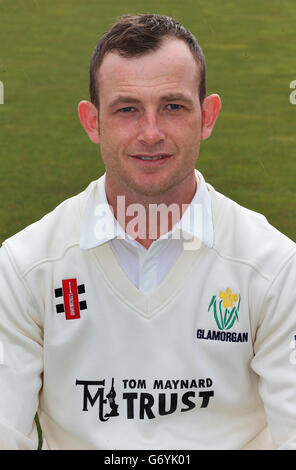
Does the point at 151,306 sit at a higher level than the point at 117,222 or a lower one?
lower

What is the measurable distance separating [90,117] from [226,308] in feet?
2.35

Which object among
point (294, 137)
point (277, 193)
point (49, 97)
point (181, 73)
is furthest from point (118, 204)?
point (49, 97)

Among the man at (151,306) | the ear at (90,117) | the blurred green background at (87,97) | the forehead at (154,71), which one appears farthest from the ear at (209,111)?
the blurred green background at (87,97)

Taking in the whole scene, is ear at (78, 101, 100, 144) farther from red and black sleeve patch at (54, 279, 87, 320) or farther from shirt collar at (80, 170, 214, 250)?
red and black sleeve patch at (54, 279, 87, 320)

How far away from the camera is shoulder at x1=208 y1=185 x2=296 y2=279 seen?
95.7 inches

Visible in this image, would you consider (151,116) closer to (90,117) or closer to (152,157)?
(152,157)

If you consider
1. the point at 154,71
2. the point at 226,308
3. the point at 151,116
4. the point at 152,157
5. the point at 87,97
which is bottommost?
the point at 87,97

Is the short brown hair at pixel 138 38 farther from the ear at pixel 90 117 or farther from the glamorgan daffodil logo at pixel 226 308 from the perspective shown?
the glamorgan daffodil logo at pixel 226 308

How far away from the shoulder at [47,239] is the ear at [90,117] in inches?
8.3

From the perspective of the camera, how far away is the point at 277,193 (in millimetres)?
6625

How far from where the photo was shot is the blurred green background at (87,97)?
664 centimetres

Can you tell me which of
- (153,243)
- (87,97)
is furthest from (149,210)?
(87,97)

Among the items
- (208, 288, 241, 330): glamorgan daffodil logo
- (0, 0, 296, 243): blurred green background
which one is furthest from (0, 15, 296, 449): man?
(0, 0, 296, 243): blurred green background

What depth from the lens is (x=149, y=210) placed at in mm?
2523
